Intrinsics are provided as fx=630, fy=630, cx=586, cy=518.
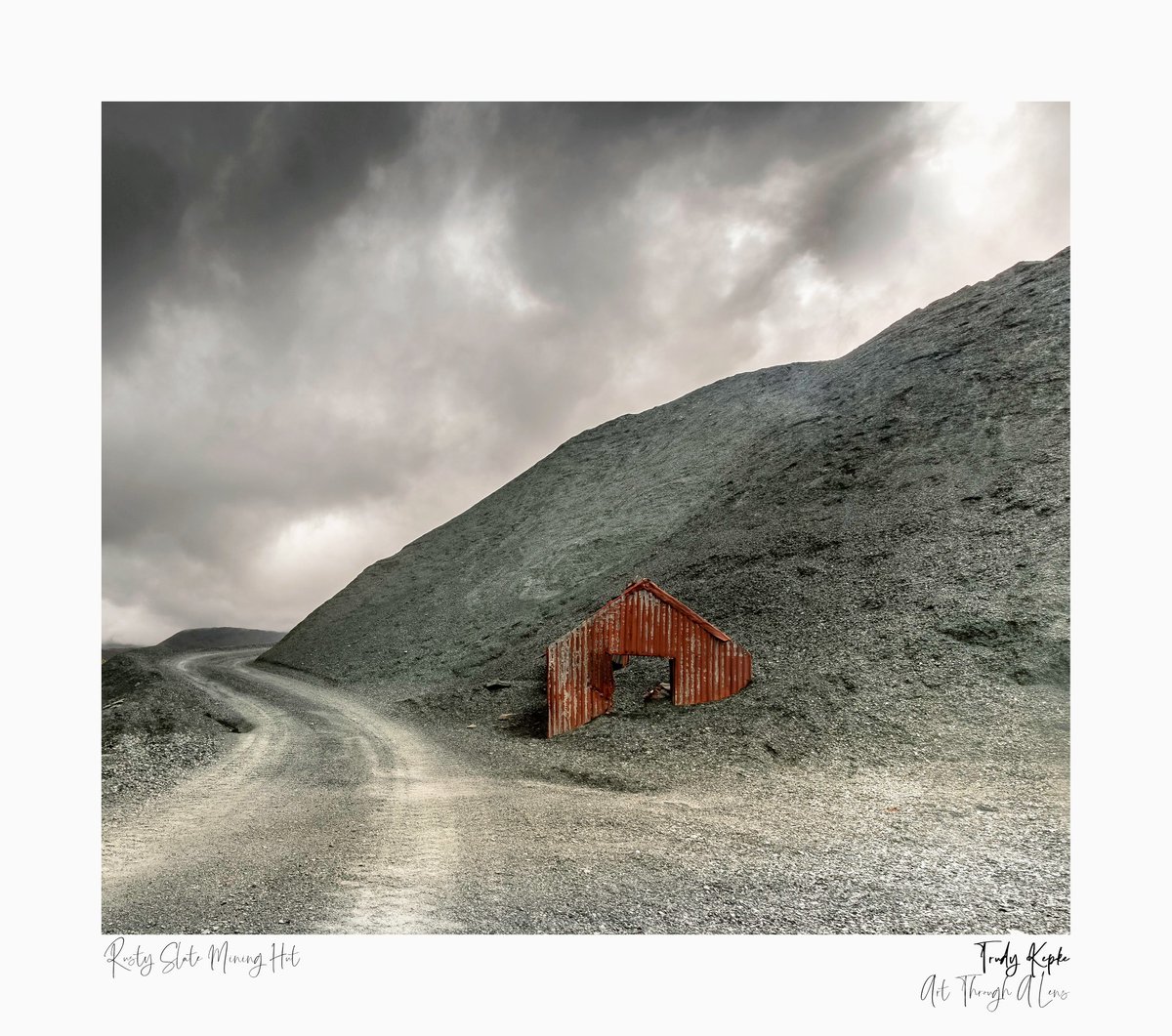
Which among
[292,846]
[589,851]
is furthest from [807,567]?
[292,846]

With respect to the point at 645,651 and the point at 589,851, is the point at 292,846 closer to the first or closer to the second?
the point at 589,851

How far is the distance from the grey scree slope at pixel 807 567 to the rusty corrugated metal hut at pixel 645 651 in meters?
0.62

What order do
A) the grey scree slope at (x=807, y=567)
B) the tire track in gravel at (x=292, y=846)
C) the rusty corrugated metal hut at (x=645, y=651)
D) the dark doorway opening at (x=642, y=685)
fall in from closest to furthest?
the tire track in gravel at (x=292, y=846) → the grey scree slope at (x=807, y=567) → the rusty corrugated metal hut at (x=645, y=651) → the dark doorway opening at (x=642, y=685)

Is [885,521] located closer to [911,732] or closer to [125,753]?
[911,732]

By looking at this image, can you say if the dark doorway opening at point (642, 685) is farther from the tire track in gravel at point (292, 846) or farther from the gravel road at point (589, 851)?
the tire track in gravel at point (292, 846)

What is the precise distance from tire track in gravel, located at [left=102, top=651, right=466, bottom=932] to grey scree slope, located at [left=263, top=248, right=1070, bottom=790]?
340 cm

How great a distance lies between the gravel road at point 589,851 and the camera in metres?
6.40

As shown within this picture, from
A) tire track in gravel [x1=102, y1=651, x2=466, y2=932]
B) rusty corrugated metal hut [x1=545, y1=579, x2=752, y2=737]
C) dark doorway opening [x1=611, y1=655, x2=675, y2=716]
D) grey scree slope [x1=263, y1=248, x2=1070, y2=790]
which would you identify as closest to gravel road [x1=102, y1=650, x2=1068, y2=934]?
tire track in gravel [x1=102, y1=651, x2=466, y2=932]

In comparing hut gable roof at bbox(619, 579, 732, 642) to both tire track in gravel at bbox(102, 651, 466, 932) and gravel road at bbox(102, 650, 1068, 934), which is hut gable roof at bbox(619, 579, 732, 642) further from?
tire track in gravel at bbox(102, 651, 466, 932)

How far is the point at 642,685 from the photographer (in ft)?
56.5

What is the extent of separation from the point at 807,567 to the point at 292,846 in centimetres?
1715

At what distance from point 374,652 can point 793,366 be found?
34262mm

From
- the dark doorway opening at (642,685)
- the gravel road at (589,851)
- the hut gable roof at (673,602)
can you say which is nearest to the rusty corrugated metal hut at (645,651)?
the hut gable roof at (673,602)

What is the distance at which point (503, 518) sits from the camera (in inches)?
1709
